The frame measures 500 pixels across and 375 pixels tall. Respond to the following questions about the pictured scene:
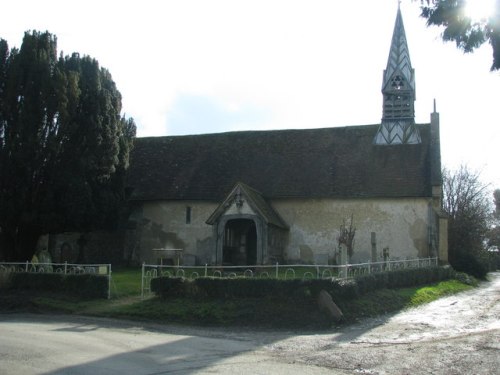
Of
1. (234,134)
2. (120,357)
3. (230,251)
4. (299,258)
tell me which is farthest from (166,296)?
(234,134)

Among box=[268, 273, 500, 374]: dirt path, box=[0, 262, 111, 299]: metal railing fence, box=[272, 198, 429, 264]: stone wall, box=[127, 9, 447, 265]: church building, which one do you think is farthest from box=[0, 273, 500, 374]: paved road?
box=[272, 198, 429, 264]: stone wall

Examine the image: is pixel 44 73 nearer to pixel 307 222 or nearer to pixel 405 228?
pixel 307 222

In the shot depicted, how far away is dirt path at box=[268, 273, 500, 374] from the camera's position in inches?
364

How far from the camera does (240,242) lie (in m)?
28.9

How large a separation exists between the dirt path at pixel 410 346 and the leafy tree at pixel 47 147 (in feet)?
53.4

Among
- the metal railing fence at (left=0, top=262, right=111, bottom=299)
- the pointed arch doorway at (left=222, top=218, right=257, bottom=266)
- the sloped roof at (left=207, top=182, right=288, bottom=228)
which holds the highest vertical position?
the sloped roof at (left=207, top=182, right=288, bottom=228)

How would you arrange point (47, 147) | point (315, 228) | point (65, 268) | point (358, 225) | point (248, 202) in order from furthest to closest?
point (315, 228) → point (358, 225) → point (248, 202) → point (47, 147) → point (65, 268)

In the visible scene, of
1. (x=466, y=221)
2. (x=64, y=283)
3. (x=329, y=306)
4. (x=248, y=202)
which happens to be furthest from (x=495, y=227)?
(x=64, y=283)

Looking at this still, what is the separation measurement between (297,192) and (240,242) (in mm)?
4254

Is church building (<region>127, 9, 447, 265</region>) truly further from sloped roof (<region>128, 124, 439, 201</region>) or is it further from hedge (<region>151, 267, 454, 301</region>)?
hedge (<region>151, 267, 454, 301</region>)

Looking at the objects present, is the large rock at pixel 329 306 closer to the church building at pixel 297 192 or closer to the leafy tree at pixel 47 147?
the church building at pixel 297 192

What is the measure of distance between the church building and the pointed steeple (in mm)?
64

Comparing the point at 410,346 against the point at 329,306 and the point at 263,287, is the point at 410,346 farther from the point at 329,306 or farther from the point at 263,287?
the point at 263,287

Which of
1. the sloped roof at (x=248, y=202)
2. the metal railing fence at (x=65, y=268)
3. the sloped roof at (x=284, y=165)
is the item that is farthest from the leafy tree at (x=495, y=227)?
the metal railing fence at (x=65, y=268)
